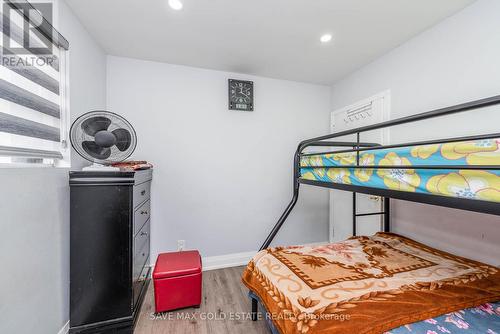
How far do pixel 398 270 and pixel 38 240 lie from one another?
217cm

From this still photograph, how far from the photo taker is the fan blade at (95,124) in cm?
150

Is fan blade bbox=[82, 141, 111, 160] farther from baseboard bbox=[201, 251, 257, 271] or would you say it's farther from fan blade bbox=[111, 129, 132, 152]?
baseboard bbox=[201, 251, 257, 271]

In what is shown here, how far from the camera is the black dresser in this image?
4.70ft

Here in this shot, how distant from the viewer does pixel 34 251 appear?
3.87ft

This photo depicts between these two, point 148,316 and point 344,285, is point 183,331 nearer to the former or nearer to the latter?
point 148,316

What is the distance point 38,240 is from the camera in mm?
1211

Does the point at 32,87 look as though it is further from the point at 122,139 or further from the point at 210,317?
the point at 210,317

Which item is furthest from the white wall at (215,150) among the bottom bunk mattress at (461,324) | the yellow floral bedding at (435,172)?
the bottom bunk mattress at (461,324)

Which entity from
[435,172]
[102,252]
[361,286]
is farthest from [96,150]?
[435,172]

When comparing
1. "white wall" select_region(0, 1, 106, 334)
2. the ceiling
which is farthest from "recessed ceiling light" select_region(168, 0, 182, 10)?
"white wall" select_region(0, 1, 106, 334)

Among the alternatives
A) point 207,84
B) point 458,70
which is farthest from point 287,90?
point 458,70

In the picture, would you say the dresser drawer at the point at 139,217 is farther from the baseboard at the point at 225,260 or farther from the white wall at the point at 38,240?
the baseboard at the point at 225,260

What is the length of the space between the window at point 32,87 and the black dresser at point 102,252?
0.29 m

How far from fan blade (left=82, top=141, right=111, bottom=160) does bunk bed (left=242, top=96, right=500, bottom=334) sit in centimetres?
136
